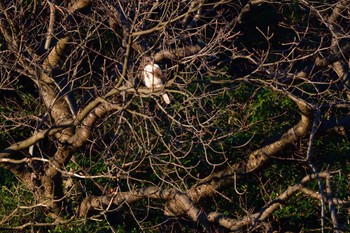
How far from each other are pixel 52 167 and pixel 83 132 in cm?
66

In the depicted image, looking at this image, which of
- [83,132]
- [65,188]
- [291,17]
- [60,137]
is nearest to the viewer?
[83,132]

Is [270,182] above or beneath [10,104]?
beneath

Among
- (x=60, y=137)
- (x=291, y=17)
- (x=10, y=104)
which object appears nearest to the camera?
(x=60, y=137)

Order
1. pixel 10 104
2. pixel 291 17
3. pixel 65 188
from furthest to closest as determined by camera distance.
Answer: pixel 291 17, pixel 10 104, pixel 65 188

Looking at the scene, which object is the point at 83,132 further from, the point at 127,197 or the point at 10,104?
the point at 10,104

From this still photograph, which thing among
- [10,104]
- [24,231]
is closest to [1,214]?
[24,231]

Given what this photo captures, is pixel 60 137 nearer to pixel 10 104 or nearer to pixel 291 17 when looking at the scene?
pixel 10 104

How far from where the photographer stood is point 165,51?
910cm

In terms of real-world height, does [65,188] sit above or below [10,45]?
below

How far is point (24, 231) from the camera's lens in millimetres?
9547

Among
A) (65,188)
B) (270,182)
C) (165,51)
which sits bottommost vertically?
(270,182)

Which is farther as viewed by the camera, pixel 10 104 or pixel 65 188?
pixel 10 104

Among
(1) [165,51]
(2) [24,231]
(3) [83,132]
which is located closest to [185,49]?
(1) [165,51]

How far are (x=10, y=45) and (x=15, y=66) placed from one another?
0.87 ft
